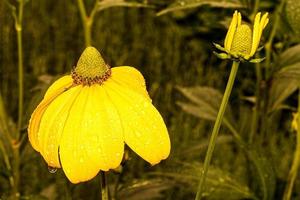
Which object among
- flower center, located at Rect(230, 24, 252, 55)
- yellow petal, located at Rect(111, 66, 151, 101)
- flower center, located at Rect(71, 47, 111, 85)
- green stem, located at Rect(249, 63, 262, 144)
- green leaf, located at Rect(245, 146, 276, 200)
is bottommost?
green leaf, located at Rect(245, 146, 276, 200)

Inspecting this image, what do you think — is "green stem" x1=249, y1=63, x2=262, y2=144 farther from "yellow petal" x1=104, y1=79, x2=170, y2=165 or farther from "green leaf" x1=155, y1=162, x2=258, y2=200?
"yellow petal" x1=104, y1=79, x2=170, y2=165

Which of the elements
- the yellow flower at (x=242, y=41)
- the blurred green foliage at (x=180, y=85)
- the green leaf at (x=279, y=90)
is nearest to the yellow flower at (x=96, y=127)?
the yellow flower at (x=242, y=41)

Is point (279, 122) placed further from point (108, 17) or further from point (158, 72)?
point (108, 17)

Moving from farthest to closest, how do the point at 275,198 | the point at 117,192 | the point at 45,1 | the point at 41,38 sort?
the point at 45,1 → the point at 41,38 → the point at 275,198 → the point at 117,192

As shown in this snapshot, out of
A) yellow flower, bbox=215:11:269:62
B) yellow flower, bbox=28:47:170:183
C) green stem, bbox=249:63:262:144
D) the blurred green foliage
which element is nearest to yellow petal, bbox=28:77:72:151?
yellow flower, bbox=28:47:170:183

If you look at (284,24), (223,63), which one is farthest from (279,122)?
(284,24)
